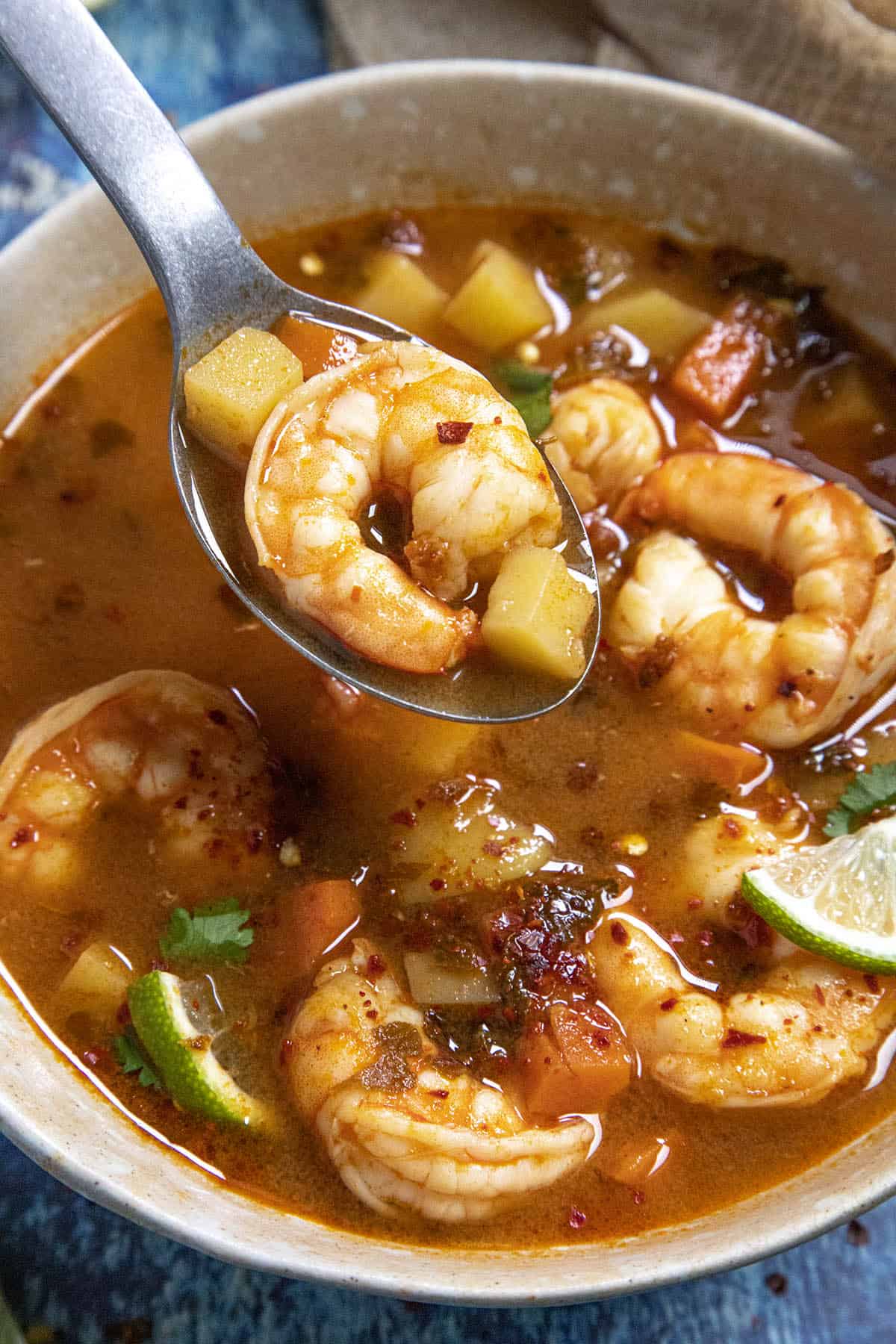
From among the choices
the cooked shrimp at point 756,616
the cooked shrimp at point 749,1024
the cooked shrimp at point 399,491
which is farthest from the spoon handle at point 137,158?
A: the cooked shrimp at point 749,1024

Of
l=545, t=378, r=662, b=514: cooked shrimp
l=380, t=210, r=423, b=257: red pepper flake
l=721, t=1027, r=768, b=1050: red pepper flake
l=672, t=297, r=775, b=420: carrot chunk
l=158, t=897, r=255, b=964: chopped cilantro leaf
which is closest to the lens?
l=721, t=1027, r=768, b=1050: red pepper flake

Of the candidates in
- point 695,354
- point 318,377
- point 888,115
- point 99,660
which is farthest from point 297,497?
point 888,115

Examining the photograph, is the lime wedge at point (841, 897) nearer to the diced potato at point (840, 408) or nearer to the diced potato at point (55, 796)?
the diced potato at point (840, 408)

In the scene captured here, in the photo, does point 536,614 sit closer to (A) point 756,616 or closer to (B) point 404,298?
(A) point 756,616

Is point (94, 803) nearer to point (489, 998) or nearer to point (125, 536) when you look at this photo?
point (125, 536)

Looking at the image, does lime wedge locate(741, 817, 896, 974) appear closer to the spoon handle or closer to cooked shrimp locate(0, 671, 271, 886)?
cooked shrimp locate(0, 671, 271, 886)

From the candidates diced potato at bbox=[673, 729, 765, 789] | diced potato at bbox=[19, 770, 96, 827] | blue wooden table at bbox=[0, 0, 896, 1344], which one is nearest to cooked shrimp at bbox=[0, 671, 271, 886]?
diced potato at bbox=[19, 770, 96, 827]

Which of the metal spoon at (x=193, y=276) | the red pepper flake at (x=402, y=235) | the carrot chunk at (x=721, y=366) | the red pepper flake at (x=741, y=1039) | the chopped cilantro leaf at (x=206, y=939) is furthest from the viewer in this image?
the red pepper flake at (x=402, y=235)
